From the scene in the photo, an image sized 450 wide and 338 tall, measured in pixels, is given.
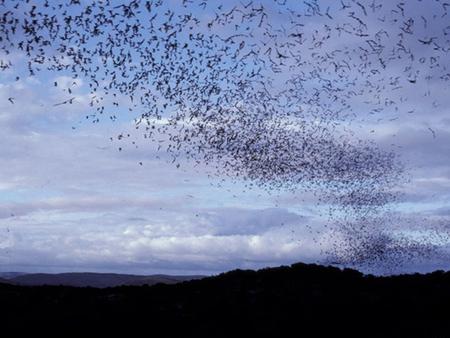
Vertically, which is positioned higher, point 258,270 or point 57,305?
point 258,270

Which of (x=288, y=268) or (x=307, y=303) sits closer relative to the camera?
(x=307, y=303)

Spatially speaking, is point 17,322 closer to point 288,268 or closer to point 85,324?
point 85,324

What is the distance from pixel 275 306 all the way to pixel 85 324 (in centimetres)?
715

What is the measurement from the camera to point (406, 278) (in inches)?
1137

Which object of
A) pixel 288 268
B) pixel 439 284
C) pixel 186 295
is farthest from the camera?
pixel 288 268

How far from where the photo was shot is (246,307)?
23.2m

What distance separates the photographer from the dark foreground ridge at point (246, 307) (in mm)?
21125

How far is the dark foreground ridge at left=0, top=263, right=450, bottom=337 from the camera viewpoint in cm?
2112

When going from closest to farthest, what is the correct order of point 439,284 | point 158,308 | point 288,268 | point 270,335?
point 270,335, point 158,308, point 439,284, point 288,268

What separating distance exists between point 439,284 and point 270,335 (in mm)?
10673

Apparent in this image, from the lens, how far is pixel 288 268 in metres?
29.7

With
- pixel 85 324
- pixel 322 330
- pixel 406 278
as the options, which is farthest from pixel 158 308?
pixel 406 278

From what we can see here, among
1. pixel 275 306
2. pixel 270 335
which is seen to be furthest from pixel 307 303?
pixel 270 335

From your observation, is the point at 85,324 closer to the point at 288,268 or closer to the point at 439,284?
the point at 288,268
